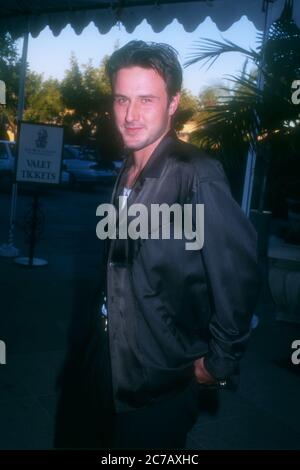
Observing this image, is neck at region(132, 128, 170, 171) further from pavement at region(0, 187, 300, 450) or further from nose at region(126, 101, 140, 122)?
pavement at region(0, 187, 300, 450)

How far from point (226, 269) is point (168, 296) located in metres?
0.22

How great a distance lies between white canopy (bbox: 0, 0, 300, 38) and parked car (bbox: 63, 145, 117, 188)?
13843 mm

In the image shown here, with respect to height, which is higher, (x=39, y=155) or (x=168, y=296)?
(x=39, y=155)

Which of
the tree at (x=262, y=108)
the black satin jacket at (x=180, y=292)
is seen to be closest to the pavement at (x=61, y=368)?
the black satin jacket at (x=180, y=292)

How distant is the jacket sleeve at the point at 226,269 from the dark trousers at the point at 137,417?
202 mm

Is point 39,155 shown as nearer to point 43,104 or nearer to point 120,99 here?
point 120,99

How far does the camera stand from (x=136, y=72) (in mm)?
1867

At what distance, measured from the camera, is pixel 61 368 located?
4.26 meters

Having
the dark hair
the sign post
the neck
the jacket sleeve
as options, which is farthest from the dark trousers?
the sign post

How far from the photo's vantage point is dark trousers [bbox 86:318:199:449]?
1707 mm

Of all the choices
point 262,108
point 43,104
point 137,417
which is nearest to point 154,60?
point 137,417

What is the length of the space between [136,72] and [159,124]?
0.21 meters

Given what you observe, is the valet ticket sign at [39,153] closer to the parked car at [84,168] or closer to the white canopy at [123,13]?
the white canopy at [123,13]

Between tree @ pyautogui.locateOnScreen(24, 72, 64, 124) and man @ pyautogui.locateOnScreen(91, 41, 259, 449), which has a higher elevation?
tree @ pyautogui.locateOnScreen(24, 72, 64, 124)
